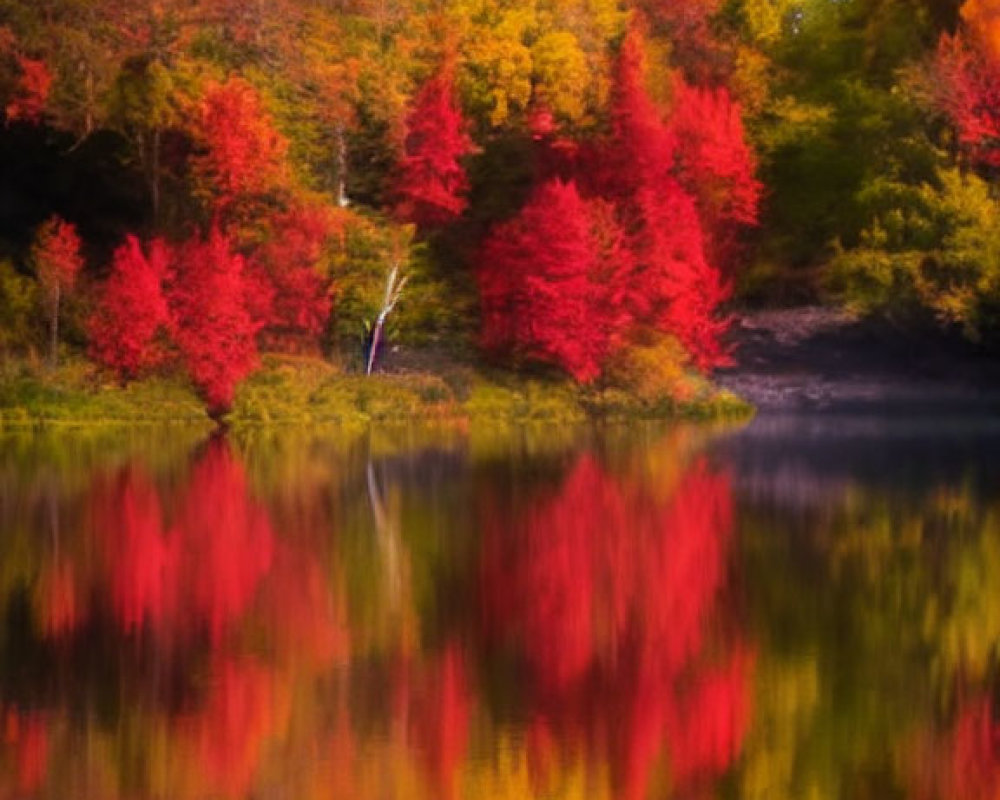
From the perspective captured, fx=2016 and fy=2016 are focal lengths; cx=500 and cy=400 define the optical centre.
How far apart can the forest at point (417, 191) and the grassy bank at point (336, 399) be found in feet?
1.33

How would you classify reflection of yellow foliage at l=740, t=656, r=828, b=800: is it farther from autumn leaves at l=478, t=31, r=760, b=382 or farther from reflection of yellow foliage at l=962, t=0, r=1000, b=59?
reflection of yellow foliage at l=962, t=0, r=1000, b=59

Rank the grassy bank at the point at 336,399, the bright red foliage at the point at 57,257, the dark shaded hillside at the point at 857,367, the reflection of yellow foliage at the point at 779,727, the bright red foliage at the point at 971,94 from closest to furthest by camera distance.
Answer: the reflection of yellow foliage at the point at 779,727 → the grassy bank at the point at 336,399 → the bright red foliage at the point at 57,257 → the dark shaded hillside at the point at 857,367 → the bright red foliage at the point at 971,94

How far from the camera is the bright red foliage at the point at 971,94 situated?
46094 millimetres

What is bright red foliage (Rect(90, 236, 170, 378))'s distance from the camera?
37.9m

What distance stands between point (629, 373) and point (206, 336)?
9.18 metres

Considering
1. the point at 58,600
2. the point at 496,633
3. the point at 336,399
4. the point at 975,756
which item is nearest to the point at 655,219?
the point at 336,399

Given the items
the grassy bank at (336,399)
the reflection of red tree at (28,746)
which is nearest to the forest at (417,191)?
the grassy bank at (336,399)

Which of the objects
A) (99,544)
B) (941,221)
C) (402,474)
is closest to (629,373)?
(941,221)

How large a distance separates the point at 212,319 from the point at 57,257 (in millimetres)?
3128

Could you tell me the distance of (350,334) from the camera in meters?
42.5

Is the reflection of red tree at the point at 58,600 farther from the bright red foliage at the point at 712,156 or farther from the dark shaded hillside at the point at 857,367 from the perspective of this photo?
the dark shaded hillside at the point at 857,367

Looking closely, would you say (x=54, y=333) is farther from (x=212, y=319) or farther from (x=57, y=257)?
(x=212, y=319)

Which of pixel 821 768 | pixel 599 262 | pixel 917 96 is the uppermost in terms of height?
pixel 917 96

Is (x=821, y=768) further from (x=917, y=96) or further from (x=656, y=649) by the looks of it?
(x=917, y=96)
